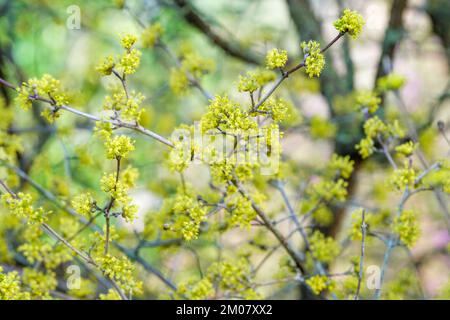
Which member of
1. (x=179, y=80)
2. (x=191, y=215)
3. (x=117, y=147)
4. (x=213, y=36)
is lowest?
(x=191, y=215)

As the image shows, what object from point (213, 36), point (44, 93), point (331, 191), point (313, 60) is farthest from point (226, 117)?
point (213, 36)

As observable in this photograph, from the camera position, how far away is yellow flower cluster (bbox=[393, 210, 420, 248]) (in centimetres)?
193

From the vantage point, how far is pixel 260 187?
2.54 meters

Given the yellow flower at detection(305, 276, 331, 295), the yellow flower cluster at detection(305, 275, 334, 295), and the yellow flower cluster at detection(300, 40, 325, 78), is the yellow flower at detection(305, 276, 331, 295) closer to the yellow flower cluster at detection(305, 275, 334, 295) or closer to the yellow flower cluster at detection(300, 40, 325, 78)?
the yellow flower cluster at detection(305, 275, 334, 295)

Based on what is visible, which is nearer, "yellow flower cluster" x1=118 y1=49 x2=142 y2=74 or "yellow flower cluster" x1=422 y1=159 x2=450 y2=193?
"yellow flower cluster" x1=118 y1=49 x2=142 y2=74

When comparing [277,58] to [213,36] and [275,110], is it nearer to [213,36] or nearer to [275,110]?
[275,110]

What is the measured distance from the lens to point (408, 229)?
193cm

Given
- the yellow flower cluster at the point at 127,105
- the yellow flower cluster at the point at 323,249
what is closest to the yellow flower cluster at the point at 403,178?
the yellow flower cluster at the point at 323,249

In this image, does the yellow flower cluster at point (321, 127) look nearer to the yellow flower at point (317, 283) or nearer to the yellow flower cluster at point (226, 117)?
the yellow flower at point (317, 283)

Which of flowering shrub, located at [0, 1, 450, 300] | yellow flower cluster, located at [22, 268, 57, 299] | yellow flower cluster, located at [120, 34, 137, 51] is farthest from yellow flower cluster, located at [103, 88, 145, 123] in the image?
yellow flower cluster, located at [22, 268, 57, 299]

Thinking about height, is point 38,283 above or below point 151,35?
below

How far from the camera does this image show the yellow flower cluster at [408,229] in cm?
193
